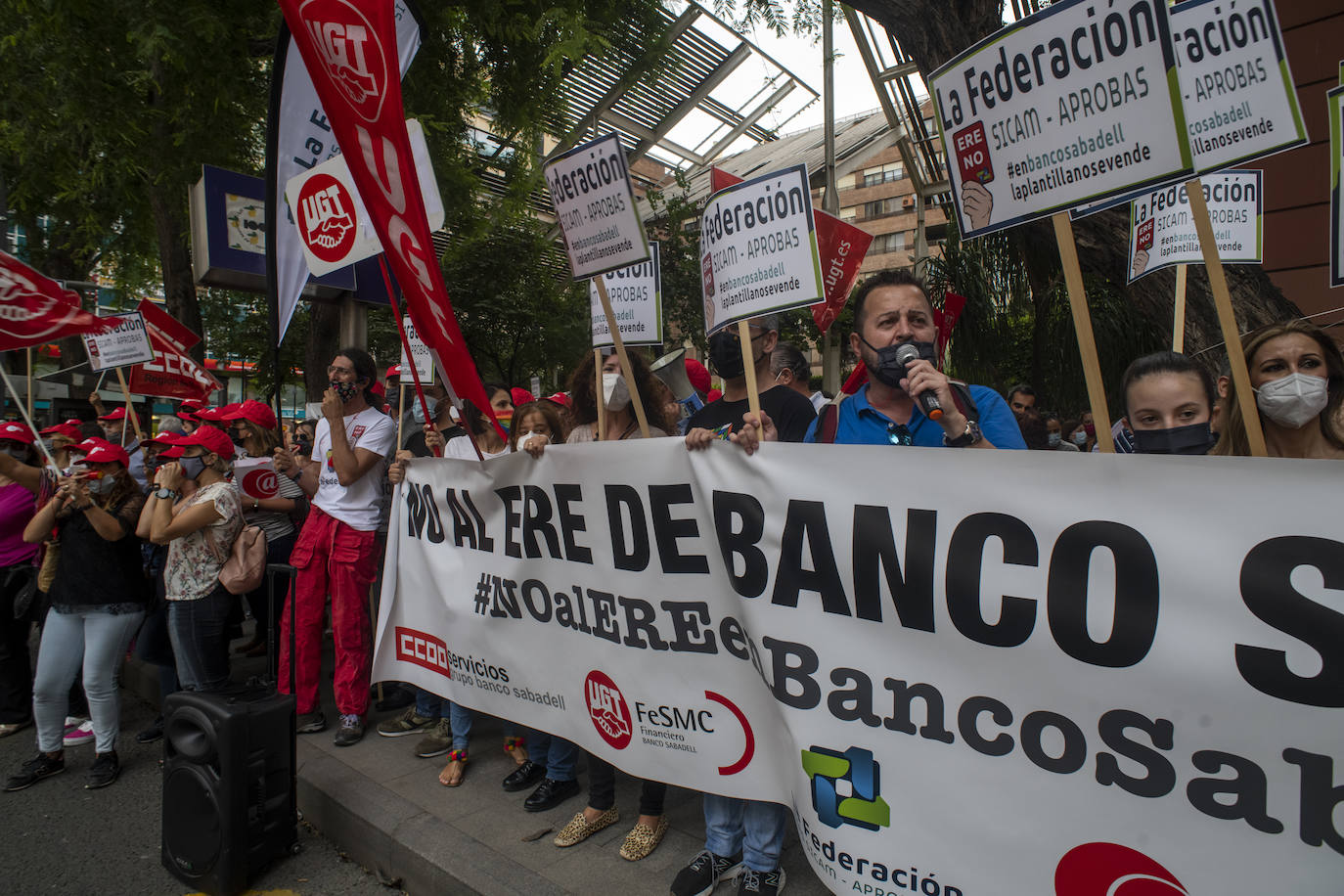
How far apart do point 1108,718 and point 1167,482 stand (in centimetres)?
54

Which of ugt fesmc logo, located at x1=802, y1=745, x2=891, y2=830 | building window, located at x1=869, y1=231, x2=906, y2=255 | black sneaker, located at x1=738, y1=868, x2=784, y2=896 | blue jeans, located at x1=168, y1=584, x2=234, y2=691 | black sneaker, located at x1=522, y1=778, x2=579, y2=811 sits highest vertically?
building window, located at x1=869, y1=231, x2=906, y2=255

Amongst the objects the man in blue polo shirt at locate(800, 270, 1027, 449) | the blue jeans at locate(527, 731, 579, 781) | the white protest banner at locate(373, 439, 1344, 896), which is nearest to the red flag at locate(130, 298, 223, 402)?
the blue jeans at locate(527, 731, 579, 781)

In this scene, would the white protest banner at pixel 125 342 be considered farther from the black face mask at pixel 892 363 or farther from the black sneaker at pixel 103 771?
the black face mask at pixel 892 363

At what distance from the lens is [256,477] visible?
18.4 feet

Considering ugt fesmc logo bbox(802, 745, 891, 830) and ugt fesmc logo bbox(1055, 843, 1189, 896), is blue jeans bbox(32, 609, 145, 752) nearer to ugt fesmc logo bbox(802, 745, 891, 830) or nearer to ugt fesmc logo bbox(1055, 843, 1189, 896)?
ugt fesmc logo bbox(802, 745, 891, 830)

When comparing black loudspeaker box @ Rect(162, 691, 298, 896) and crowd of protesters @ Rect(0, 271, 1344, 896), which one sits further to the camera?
black loudspeaker box @ Rect(162, 691, 298, 896)

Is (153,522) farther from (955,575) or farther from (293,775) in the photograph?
(955,575)

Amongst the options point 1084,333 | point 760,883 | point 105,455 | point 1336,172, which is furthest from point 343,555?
point 1336,172

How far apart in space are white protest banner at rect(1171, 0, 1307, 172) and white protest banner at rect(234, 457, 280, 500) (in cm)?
533

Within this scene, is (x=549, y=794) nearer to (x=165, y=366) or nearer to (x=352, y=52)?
(x=352, y=52)

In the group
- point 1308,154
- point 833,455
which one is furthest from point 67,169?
point 1308,154

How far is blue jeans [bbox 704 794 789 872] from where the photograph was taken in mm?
2750

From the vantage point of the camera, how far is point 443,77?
26.7 ft

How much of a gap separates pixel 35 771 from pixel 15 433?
2.08 m
